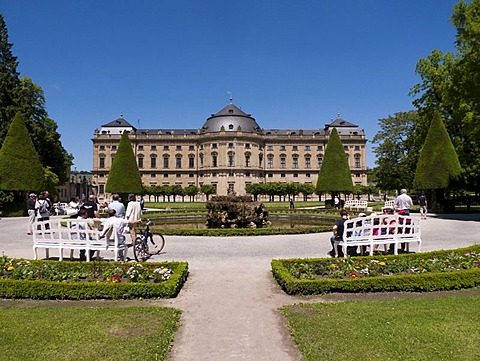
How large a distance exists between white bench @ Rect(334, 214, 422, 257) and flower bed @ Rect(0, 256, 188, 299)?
148 inches

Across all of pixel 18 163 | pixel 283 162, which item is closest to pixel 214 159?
pixel 283 162

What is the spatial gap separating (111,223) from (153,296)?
101 inches

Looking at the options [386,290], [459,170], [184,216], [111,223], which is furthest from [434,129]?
[111,223]

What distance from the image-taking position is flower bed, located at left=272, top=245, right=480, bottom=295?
5.86m

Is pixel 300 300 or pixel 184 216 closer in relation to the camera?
pixel 300 300

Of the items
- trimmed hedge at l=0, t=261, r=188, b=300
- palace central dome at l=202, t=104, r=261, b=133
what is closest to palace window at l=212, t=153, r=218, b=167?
palace central dome at l=202, t=104, r=261, b=133

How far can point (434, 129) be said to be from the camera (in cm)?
2364

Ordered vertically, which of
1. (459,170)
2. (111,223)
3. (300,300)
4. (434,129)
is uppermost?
(434,129)

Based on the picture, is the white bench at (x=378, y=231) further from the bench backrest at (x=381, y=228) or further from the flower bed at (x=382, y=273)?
the flower bed at (x=382, y=273)

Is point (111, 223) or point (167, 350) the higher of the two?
point (111, 223)

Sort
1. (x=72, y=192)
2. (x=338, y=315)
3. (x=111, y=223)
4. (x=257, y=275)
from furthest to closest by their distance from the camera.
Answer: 1. (x=72, y=192)
2. (x=111, y=223)
3. (x=257, y=275)
4. (x=338, y=315)

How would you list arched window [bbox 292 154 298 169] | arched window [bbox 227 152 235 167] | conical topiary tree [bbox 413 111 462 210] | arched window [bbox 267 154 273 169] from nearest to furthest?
conical topiary tree [bbox 413 111 462 210]
arched window [bbox 227 152 235 167]
arched window [bbox 267 154 273 169]
arched window [bbox 292 154 298 169]

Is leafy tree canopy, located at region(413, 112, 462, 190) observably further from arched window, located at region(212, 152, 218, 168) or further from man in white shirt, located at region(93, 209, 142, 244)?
arched window, located at region(212, 152, 218, 168)

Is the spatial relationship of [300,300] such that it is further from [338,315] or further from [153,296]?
[153,296]
